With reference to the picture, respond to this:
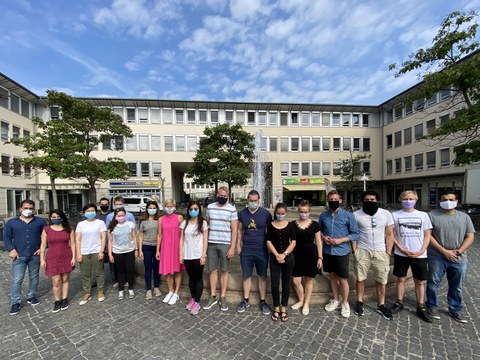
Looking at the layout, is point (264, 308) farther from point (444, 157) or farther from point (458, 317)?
point (444, 157)

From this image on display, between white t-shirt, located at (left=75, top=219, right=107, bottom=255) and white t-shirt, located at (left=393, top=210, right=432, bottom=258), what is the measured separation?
5.15m

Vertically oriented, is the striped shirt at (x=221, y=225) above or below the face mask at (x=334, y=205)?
below

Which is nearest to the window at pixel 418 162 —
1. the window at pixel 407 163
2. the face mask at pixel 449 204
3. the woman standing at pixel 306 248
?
the window at pixel 407 163

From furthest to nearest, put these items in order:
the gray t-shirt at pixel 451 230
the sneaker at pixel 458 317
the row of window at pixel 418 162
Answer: the row of window at pixel 418 162
the gray t-shirt at pixel 451 230
the sneaker at pixel 458 317

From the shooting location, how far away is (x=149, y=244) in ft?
15.7

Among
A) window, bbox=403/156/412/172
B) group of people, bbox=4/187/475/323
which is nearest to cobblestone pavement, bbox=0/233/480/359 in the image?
group of people, bbox=4/187/475/323

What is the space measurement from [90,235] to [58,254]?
0.55m

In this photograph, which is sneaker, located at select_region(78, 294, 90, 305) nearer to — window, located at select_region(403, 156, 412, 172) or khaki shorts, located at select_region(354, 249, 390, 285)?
khaki shorts, located at select_region(354, 249, 390, 285)

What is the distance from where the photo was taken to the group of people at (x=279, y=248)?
13.0ft

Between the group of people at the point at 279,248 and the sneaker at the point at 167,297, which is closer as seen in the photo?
the group of people at the point at 279,248

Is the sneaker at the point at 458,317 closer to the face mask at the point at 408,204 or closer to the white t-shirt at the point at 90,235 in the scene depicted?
the face mask at the point at 408,204

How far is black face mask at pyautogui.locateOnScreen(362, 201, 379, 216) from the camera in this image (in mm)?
4016

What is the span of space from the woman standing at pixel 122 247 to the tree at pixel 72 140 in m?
10.5

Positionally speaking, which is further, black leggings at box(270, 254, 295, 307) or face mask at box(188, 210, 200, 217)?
A: face mask at box(188, 210, 200, 217)
